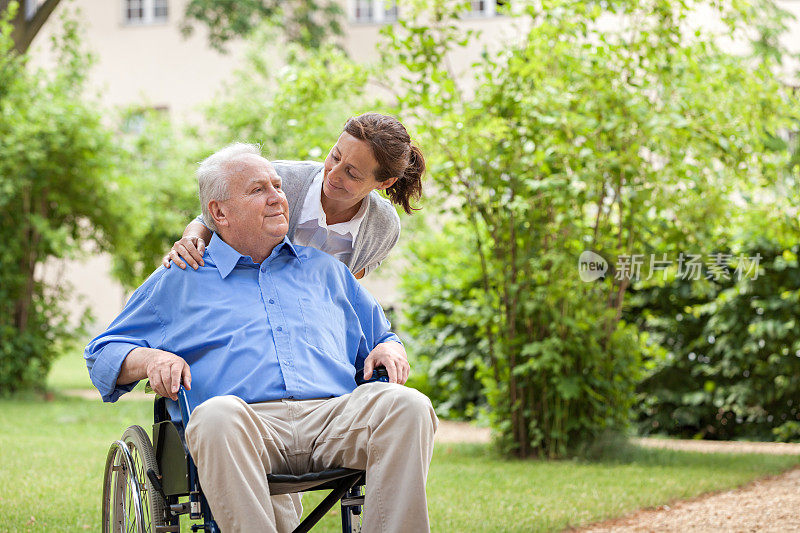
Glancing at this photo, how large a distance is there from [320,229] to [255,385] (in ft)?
2.17

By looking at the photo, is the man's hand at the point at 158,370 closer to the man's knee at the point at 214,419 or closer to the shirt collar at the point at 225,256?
the man's knee at the point at 214,419

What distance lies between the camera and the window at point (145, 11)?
1925 cm

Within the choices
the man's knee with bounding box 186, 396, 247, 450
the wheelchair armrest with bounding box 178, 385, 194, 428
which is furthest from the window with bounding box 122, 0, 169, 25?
the man's knee with bounding box 186, 396, 247, 450

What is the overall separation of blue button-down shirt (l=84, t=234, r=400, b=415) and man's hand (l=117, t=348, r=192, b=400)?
0.09ft

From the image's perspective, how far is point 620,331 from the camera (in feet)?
18.4

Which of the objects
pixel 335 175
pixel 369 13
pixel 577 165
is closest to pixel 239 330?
pixel 335 175

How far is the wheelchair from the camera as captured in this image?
7.23ft

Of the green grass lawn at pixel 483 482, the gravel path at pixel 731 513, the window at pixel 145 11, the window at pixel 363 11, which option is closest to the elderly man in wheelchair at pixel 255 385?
the green grass lawn at pixel 483 482

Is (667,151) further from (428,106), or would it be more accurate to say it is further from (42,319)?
(42,319)

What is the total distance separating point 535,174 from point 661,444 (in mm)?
2322

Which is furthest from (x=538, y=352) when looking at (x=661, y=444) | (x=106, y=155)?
(x=106, y=155)

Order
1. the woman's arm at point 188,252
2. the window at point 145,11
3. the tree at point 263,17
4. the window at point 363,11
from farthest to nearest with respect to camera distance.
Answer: the window at point 145,11
the window at point 363,11
the tree at point 263,17
the woman's arm at point 188,252

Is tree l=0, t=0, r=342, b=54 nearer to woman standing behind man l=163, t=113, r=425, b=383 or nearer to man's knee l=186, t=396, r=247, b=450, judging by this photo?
woman standing behind man l=163, t=113, r=425, b=383

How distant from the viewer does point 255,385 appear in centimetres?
238
